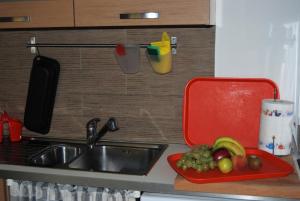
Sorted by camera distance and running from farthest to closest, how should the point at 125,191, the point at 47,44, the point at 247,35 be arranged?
the point at 47,44 < the point at 247,35 < the point at 125,191

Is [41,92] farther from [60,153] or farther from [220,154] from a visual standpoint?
[220,154]

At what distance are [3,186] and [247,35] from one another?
1.42 m

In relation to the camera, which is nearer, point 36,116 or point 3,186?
point 3,186

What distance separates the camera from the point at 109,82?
2141 millimetres

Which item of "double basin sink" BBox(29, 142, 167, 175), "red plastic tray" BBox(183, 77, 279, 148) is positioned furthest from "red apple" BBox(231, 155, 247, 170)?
"double basin sink" BBox(29, 142, 167, 175)

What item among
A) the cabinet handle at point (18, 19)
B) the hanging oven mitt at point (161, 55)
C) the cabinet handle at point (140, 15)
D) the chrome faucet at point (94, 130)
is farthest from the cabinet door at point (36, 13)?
the chrome faucet at point (94, 130)

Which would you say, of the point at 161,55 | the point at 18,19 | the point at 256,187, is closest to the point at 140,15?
the point at 161,55

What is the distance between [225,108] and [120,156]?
642mm

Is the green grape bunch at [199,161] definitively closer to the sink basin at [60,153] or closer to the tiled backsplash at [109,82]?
the tiled backsplash at [109,82]

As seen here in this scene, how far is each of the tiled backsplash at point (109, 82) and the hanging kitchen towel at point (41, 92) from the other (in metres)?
0.04

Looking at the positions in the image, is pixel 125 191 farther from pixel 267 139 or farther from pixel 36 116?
A: pixel 36 116

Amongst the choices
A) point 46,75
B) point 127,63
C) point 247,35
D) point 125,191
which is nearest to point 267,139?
point 247,35

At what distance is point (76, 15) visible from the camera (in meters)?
1.78

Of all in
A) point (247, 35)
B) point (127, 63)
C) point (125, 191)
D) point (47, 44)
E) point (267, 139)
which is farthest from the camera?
point (47, 44)
